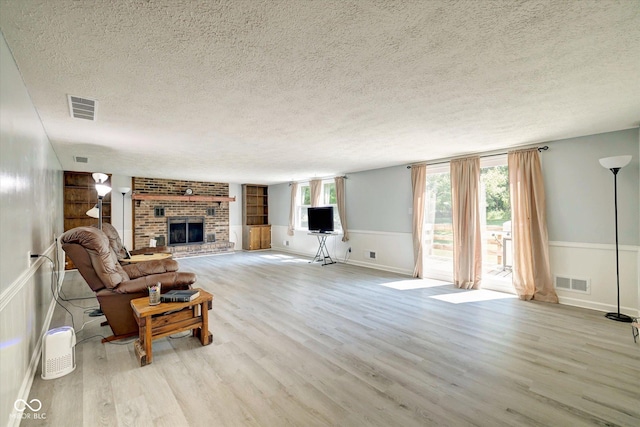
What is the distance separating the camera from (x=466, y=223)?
472cm

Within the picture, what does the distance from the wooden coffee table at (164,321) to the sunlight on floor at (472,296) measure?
3.29 meters

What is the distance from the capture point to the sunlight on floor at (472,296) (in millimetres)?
4062

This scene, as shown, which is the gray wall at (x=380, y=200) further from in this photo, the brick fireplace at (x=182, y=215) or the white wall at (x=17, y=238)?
the white wall at (x=17, y=238)

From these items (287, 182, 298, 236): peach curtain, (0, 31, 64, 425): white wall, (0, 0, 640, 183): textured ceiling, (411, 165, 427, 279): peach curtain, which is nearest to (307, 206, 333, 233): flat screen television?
(287, 182, 298, 236): peach curtain

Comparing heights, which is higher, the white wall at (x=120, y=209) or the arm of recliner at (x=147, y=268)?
the white wall at (x=120, y=209)

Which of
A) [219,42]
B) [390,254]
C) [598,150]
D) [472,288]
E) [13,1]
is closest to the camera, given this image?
[13,1]

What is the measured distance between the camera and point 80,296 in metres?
4.33

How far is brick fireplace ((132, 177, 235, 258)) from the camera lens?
7668 mm

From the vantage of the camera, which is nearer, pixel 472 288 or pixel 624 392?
pixel 624 392

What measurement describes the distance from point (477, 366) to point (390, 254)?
146 inches

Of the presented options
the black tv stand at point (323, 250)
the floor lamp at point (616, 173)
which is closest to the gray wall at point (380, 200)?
the black tv stand at point (323, 250)

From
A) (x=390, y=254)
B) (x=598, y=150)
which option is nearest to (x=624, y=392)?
(x=598, y=150)

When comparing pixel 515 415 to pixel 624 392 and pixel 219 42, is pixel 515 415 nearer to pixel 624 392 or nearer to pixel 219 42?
pixel 624 392

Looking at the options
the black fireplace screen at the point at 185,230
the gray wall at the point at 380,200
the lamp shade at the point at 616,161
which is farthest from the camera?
the black fireplace screen at the point at 185,230
